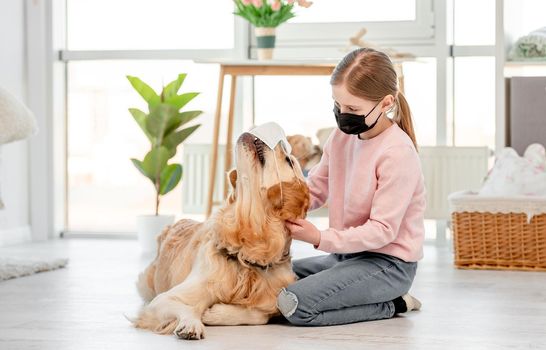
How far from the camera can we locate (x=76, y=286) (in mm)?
3246

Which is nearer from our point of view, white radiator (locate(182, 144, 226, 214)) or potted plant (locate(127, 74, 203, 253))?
potted plant (locate(127, 74, 203, 253))

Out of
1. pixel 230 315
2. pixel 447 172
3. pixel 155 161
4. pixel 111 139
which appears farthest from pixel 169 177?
pixel 230 315

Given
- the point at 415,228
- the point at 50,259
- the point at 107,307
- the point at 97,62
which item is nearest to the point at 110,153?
the point at 97,62

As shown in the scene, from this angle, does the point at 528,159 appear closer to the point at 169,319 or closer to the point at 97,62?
the point at 169,319

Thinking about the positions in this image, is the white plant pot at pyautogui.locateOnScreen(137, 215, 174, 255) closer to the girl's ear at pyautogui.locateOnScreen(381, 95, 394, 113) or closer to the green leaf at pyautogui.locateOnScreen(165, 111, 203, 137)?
the green leaf at pyautogui.locateOnScreen(165, 111, 203, 137)

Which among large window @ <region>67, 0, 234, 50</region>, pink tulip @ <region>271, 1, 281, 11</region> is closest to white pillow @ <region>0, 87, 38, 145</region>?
pink tulip @ <region>271, 1, 281, 11</region>

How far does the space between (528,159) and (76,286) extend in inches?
69.8

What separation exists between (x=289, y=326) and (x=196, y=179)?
94.8 inches

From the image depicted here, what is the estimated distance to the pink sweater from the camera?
2494mm

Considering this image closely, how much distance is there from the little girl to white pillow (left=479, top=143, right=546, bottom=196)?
4.17ft

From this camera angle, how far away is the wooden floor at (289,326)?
89.1 inches

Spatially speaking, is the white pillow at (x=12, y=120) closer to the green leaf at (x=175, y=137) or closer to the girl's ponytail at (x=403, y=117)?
the green leaf at (x=175, y=137)

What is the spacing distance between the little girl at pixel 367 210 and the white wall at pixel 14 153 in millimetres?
2410

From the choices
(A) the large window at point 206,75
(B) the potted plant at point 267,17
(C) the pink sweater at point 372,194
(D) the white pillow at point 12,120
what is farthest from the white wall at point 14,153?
(C) the pink sweater at point 372,194
